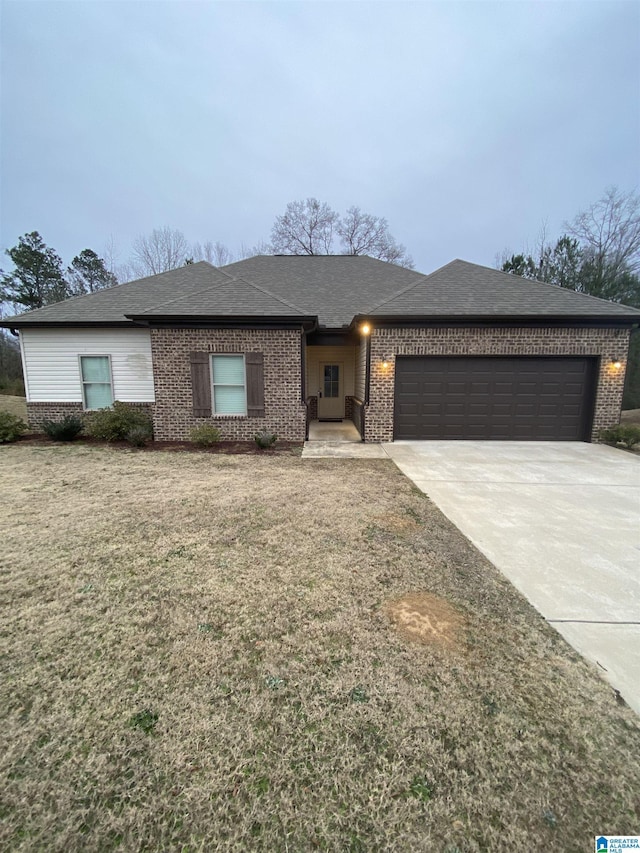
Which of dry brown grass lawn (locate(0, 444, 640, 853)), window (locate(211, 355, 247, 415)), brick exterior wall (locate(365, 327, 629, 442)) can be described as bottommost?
dry brown grass lawn (locate(0, 444, 640, 853))

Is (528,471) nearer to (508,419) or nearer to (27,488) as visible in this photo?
(508,419)

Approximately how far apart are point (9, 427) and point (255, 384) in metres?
6.14

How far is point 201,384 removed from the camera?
8773 millimetres

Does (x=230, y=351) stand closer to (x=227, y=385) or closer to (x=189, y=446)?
(x=227, y=385)

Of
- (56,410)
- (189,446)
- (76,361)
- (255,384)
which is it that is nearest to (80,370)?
(76,361)

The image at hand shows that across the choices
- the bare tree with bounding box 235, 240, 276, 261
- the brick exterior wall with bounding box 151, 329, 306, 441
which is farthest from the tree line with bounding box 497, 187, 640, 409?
the brick exterior wall with bounding box 151, 329, 306, 441

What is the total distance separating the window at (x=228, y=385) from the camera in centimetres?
882

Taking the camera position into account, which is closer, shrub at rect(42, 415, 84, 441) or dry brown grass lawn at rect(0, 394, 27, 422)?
shrub at rect(42, 415, 84, 441)

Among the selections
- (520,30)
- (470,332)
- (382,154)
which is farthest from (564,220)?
(470,332)

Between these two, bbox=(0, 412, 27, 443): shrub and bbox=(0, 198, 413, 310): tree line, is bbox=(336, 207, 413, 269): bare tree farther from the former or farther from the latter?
bbox=(0, 412, 27, 443): shrub

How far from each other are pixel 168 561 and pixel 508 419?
868 centimetres

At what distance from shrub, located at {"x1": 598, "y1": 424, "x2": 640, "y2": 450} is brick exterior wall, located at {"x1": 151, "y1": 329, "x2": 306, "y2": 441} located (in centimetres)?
759

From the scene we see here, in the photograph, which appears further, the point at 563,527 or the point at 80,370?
the point at 80,370

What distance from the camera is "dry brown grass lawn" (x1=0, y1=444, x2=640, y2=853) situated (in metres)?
1.38
